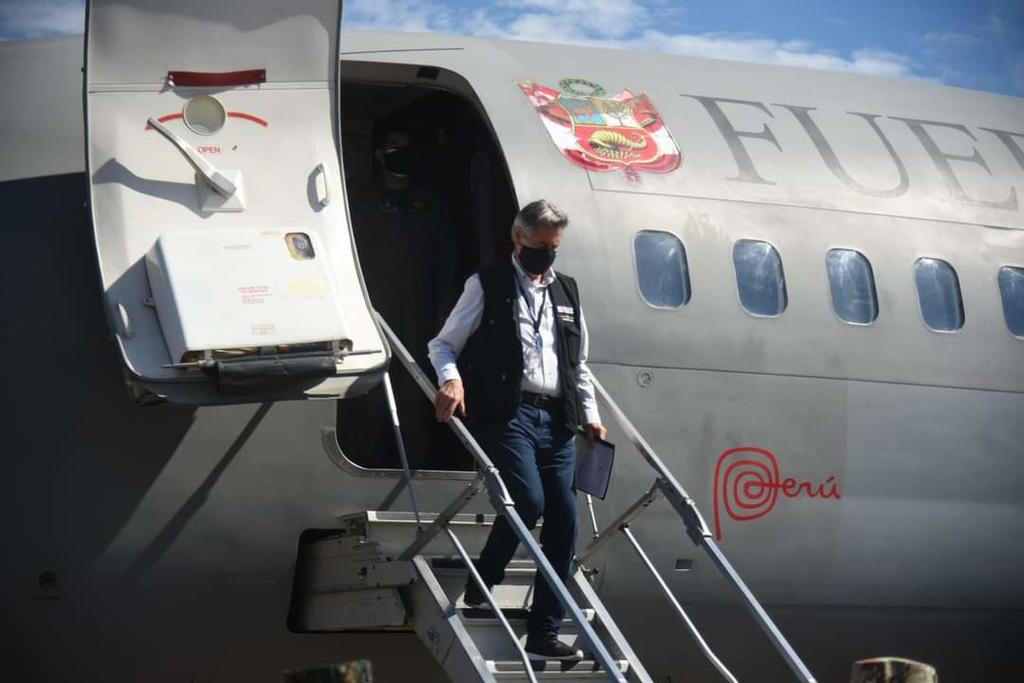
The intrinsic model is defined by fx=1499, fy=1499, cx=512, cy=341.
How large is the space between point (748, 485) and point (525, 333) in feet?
7.74

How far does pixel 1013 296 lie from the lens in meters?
10.2

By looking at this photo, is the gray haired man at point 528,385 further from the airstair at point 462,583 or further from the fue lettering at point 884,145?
the fue lettering at point 884,145

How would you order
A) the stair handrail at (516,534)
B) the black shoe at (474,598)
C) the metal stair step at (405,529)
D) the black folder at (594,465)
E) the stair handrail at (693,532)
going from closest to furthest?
the stair handrail at (516,534)
the stair handrail at (693,532)
the black folder at (594,465)
the black shoe at (474,598)
the metal stair step at (405,529)

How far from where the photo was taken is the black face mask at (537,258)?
7.41 m

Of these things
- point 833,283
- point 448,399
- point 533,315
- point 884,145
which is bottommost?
point 448,399

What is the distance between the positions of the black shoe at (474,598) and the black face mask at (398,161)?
341 cm

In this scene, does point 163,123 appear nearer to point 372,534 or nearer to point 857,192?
point 372,534

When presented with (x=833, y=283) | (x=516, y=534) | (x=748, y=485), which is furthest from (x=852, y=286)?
(x=516, y=534)

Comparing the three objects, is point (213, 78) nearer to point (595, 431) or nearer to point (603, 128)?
point (603, 128)

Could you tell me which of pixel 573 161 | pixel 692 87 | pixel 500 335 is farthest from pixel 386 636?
pixel 692 87

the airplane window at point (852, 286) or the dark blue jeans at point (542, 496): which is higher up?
the airplane window at point (852, 286)

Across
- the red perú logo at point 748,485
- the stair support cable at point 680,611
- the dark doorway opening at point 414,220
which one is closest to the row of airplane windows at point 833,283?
the red perú logo at point 748,485

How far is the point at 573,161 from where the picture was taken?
9.12m

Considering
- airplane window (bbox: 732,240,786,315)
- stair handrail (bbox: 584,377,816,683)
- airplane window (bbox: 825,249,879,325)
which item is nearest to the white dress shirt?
stair handrail (bbox: 584,377,816,683)
